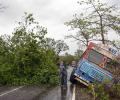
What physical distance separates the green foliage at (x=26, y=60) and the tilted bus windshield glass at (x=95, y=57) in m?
4.91

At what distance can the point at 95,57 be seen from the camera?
23984mm

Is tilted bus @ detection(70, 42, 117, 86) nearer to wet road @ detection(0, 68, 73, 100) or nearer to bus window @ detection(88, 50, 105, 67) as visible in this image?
bus window @ detection(88, 50, 105, 67)

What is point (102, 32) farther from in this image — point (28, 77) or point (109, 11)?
point (28, 77)

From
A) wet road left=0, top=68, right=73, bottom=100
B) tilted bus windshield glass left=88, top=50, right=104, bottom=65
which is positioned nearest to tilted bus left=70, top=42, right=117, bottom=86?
tilted bus windshield glass left=88, top=50, right=104, bottom=65

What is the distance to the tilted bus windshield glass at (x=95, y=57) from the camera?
2385 centimetres

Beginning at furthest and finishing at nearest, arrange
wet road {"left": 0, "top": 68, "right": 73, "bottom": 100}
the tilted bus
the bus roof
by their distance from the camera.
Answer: the bus roof
the tilted bus
wet road {"left": 0, "top": 68, "right": 73, "bottom": 100}

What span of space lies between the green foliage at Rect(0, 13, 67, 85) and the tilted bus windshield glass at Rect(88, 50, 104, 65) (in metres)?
4.91

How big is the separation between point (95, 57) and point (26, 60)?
744 cm

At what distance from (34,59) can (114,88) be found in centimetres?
1156

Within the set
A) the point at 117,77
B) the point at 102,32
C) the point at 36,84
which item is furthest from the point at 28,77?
the point at 102,32

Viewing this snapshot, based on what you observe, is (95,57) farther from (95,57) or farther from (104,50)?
(104,50)

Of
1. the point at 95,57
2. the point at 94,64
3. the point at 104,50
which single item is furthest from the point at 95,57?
the point at 104,50

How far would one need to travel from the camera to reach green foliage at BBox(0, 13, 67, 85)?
28.5 metres

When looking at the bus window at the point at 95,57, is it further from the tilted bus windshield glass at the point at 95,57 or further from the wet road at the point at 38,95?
the wet road at the point at 38,95
